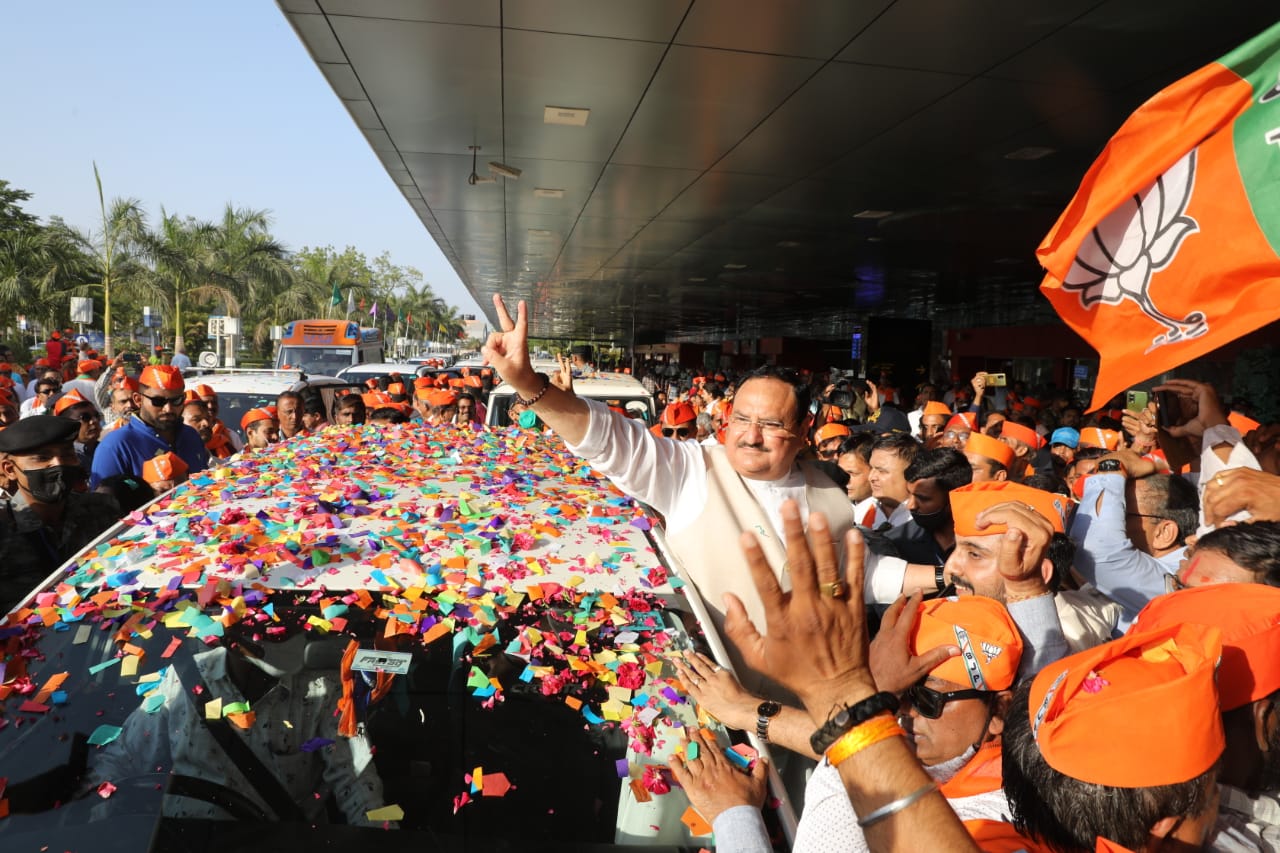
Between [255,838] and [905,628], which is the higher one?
[905,628]

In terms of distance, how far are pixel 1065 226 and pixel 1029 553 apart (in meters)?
1.69

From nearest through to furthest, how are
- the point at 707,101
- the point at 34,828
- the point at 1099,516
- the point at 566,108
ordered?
the point at 34,828 → the point at 1099,516 → the point at 707,101 → the point at 566,108

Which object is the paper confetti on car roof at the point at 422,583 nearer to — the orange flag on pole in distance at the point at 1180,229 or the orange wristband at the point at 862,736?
the orange wristband at the point at 862,736

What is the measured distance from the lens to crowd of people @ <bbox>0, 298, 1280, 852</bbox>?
1.52m

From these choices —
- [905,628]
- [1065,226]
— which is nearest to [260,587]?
[905,628]

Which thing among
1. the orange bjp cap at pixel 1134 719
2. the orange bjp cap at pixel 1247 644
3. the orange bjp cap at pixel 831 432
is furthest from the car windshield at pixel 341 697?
the orange bjp cap at pixel 831 432

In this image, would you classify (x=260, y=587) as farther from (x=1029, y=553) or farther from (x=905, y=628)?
(x=1029, y=553)

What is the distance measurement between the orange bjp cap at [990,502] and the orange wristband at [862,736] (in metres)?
1.71

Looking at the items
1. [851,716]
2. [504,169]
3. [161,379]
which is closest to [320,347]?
[504,169]

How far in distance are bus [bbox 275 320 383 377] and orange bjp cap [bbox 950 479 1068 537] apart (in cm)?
1874

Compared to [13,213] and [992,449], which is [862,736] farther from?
[13,213]

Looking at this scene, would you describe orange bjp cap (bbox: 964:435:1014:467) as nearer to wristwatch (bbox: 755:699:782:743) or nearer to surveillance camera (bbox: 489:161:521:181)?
wristwatch (bbox: 755:699:782:743)

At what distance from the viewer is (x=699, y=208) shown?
12.4 metres

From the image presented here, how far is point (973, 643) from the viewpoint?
7.73ft
